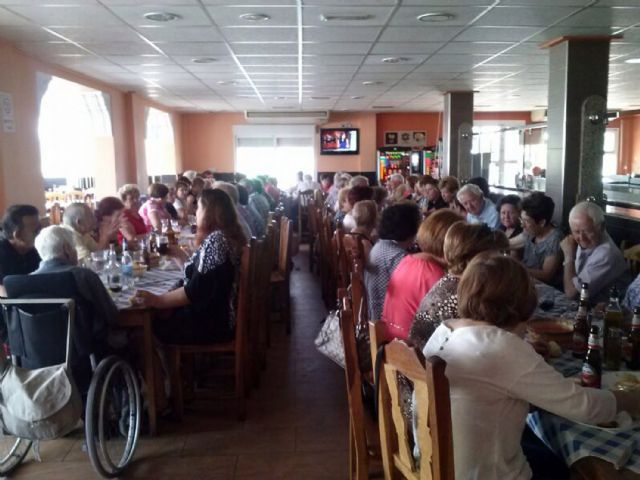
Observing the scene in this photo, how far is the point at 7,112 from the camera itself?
16.7ft

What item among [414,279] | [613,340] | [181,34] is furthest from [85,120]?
[613,340]

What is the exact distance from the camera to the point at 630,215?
444cm

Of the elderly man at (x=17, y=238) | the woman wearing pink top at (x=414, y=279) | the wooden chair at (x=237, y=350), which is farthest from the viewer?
the elderly man at (x=17, y=238)

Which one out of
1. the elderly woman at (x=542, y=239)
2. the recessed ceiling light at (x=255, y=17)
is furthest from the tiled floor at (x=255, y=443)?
the recessed ceiling light at (x=255, y=17)

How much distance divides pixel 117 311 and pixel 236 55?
12.2ft

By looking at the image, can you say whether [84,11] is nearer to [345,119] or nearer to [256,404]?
[256,404]

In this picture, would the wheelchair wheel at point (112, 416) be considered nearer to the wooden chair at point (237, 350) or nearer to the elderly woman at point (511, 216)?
the wooden chair at point (237, 350)

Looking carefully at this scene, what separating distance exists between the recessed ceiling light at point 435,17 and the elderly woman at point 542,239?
57.6 inches

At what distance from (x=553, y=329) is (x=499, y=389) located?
3.18 ft

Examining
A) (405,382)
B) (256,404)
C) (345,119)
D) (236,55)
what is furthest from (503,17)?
(345,119)

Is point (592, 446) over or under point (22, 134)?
under

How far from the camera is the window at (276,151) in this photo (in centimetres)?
1306

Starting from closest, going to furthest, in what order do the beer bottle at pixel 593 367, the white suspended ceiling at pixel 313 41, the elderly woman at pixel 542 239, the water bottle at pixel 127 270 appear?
the beer bottle at pixel 593 367, the water bottle at pixel 127 270, the elderly woman at pixel 542 239, the white suspended ceiling at pixel 313 41

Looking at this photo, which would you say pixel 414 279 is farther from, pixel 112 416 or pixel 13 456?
pixel 13 456
